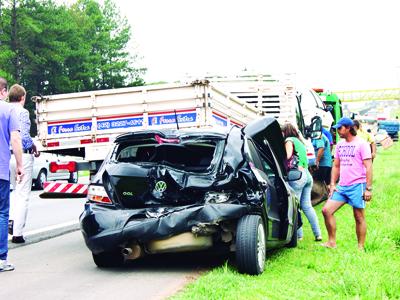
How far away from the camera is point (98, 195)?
6.93 m

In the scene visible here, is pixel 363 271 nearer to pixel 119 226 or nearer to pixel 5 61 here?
pixel 119 226

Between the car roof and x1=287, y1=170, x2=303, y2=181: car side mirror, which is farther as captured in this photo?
x1=287, y1=170, x2=303, y2=181: car side mirror

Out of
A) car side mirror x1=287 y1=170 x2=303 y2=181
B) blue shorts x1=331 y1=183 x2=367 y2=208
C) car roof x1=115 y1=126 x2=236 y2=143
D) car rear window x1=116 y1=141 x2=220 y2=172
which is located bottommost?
blue shorts x1=331 y1=183 x2=367 y2=208

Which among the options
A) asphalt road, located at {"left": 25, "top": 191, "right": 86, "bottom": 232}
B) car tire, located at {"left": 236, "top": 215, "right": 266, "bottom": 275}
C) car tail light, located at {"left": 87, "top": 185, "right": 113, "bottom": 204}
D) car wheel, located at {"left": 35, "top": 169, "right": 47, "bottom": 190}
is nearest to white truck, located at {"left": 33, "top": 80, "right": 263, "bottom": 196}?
asphalt road, located at {"left": 25, "top": 191, "right": 86, "bottom": 232}

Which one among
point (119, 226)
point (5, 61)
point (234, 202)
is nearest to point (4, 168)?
point (119, 226)

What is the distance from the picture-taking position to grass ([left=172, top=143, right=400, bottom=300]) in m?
5.66

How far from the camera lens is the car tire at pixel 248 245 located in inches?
252

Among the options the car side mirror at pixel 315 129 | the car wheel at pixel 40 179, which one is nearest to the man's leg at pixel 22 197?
the car side mirror at pixel 315 129

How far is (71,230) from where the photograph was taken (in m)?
11.1

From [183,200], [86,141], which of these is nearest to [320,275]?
[183,200]

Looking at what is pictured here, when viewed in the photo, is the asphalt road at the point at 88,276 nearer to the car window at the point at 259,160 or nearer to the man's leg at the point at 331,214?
the car window at the point at 259,160

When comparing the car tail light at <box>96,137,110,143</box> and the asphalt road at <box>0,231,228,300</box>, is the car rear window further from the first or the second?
the car tail light at <box>96,137,110,143</box>

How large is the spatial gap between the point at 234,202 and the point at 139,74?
64.2 metres

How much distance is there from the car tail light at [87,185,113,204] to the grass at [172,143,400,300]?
1.30 meters
